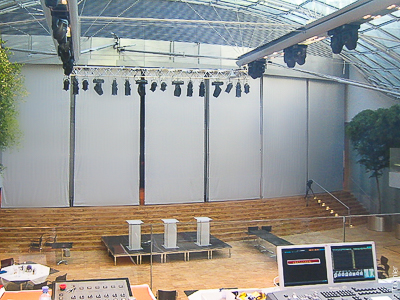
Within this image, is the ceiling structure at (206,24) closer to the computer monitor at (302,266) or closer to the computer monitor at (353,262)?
the computer monitor at (353,262)

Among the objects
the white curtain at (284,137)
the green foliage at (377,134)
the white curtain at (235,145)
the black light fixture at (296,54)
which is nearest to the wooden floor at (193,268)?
the black light fixture at (296,54)

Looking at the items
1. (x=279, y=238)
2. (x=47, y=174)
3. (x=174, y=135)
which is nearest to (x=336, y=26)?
(x=279, y=238)

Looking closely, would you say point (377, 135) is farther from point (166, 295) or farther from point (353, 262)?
point (353, 262)

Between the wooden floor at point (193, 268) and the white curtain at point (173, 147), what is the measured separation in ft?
24.0

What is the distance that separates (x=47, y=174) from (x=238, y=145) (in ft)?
25.4

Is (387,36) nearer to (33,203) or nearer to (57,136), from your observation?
(57,136)

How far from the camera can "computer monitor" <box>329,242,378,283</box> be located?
4.18m

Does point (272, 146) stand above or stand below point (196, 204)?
above

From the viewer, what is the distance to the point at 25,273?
9.16 metres

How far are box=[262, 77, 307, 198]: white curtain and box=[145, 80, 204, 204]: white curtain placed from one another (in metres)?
3.03

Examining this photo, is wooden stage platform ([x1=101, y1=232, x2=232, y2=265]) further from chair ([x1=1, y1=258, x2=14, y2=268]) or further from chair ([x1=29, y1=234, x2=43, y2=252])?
chair ([x1=1, y1=258, x2=14, y2=268])

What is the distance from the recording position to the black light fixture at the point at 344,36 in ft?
23.7

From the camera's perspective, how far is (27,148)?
16969mm

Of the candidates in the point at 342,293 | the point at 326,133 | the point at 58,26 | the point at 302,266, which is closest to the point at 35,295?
the point at 302,266
